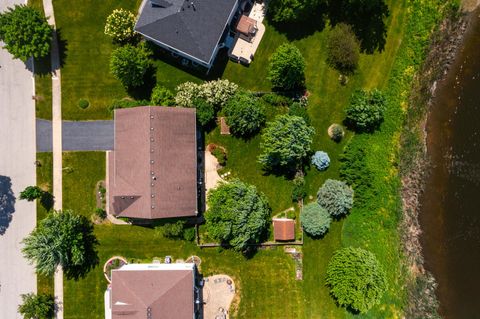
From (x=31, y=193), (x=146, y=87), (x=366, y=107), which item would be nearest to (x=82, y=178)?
(x=31, y=193)

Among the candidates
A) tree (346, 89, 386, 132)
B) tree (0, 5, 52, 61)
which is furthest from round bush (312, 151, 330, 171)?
tree (0, 5, 52, 61)

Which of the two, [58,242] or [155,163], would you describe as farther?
[58,242]

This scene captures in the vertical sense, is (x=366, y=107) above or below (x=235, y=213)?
above

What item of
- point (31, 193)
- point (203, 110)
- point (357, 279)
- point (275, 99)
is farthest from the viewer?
point (275, 99)

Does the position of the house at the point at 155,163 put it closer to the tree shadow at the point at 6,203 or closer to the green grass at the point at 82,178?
the green grass at the point at 82,178

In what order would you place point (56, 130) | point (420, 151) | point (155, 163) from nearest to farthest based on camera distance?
point (155, 163)
point (56, 130)
point (420, 151)

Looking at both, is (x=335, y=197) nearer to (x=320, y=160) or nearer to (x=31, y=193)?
(x=320, y=160)

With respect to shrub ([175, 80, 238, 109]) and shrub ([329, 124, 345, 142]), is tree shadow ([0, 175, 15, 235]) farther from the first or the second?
shrub ([329, 124, 345, 142])

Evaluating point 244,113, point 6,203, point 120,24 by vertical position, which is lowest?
point 6,203

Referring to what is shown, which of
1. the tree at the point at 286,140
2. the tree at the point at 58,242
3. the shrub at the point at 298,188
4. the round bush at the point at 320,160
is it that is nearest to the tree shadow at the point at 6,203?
the tree at the point at 58,242
